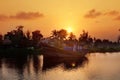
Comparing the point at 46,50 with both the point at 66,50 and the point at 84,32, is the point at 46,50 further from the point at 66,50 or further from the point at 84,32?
the point at 84,32

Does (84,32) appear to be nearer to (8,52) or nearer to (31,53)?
(31,53)

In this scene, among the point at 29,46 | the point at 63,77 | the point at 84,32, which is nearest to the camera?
the point at 63,77

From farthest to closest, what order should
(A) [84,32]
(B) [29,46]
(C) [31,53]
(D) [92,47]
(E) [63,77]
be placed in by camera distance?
(D) [92,47]
(A) [84,32]
(C) [31,53]
(B) [29,46]
(E) [63,77]

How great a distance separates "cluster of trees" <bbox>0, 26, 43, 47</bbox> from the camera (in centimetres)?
4459

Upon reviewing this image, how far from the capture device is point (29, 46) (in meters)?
45.4

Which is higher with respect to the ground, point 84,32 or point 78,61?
point 84,32

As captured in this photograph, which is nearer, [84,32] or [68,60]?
[68,60]

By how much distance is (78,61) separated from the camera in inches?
1340

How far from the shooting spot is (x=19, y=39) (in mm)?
44969

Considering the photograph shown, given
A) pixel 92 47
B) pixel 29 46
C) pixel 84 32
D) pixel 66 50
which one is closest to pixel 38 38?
pixel 29 46

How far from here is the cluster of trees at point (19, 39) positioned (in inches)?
1756

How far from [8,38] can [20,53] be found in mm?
A: 2212

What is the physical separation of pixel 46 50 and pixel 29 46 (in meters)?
13.1

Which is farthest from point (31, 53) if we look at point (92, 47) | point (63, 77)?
point (63, 77)
